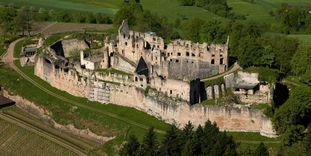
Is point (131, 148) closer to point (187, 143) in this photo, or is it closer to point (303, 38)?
point (187, 143)

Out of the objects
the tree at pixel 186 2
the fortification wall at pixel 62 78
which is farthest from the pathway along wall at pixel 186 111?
the tree at pixel 186 2

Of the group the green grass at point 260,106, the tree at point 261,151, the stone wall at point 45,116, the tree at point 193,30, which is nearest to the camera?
the tree at point 261,151

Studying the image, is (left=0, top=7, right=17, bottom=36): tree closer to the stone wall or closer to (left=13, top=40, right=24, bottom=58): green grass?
(left=13, top=40, right=24, bottom=58): green grass

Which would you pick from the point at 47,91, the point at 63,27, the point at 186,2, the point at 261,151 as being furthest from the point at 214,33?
the point at 186,2

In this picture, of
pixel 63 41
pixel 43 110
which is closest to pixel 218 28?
pixel 63 41

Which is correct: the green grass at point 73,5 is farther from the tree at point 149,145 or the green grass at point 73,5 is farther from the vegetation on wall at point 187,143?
the vegetation on wall at point 187,143

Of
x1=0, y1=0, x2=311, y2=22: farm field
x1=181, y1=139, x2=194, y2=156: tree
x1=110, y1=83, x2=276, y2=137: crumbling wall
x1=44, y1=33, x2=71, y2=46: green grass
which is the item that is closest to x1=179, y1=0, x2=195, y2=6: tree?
x1=0, y1=0, x2=311, y2=22: farm field
